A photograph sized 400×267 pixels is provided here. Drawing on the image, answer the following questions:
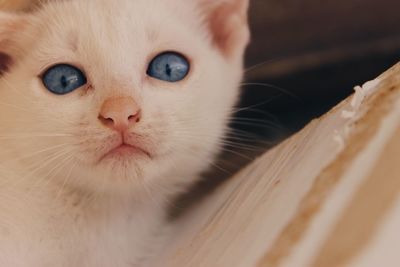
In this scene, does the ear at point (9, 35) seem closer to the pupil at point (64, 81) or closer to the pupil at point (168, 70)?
the pupil at point (64, 81)

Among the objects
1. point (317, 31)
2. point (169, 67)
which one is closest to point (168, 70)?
point (169, 67)

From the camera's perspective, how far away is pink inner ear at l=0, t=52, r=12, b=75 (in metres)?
1.25

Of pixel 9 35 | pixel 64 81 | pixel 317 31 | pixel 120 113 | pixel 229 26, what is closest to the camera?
pixel 120 113

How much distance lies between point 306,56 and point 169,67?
99 cm

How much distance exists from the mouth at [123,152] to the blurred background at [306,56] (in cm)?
76

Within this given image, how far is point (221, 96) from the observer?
127 cm

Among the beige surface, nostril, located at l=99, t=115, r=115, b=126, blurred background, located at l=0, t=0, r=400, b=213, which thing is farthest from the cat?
blurred background, located at l=0, t=0, r=400, b=213

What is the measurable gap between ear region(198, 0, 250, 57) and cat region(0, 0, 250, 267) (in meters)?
0.09

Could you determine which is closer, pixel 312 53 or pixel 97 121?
pixel 97 121

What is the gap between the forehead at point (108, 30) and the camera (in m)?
1.10

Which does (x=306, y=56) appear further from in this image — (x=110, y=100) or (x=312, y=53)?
(x=110, y=100)

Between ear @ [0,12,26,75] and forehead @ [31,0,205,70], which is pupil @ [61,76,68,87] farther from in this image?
ear @ [0,12,26,75]

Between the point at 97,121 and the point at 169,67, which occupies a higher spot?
the point at 169,67

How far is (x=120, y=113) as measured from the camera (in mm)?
985
